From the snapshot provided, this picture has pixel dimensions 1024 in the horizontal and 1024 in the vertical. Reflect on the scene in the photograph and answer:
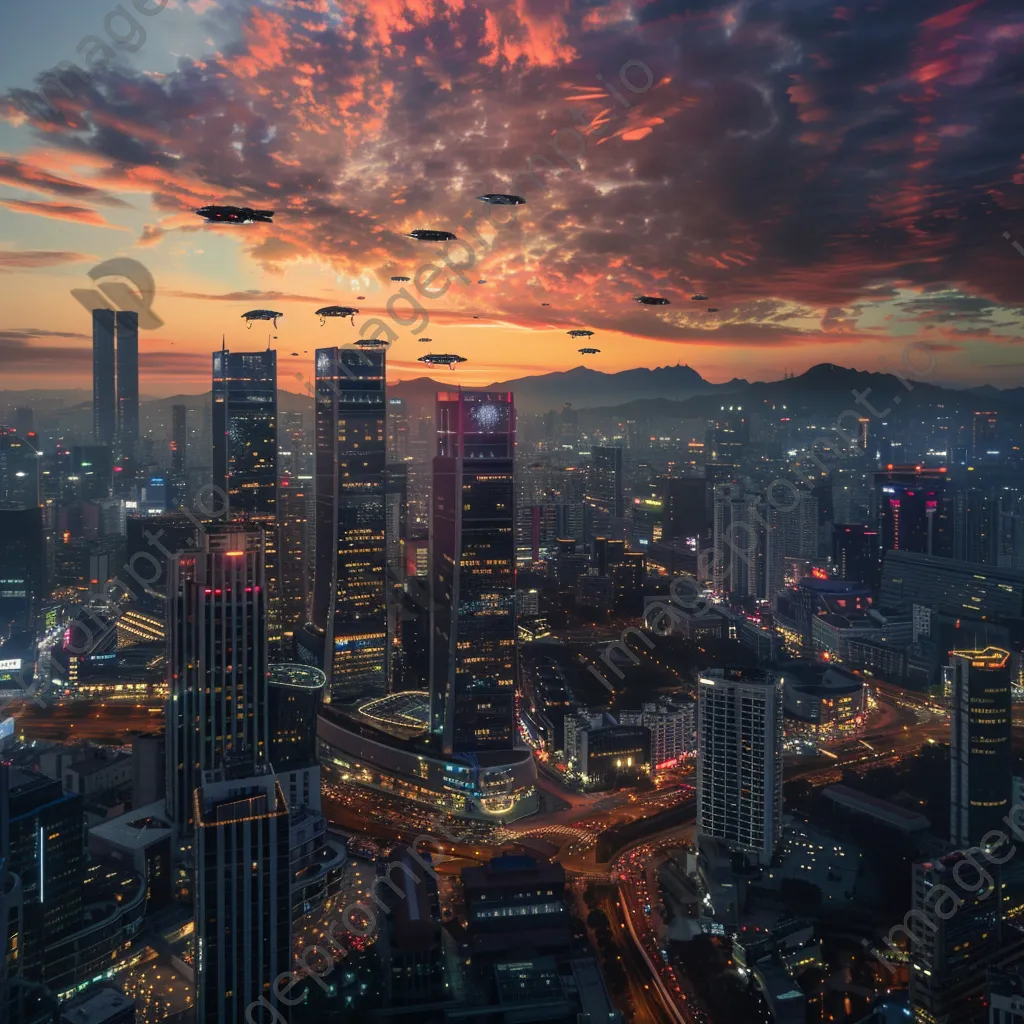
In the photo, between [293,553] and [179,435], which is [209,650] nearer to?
[293,553]

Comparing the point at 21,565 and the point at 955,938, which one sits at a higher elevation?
the point at 21,565

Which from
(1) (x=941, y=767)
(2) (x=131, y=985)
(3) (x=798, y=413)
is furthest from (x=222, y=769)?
(3) (x=798, y=413)

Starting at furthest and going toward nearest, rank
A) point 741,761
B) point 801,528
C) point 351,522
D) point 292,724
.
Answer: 1. point 801,528
2. point 351,522
3. point 292,724
4. point 741,761

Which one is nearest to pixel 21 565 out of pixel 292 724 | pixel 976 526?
pixel 292 724

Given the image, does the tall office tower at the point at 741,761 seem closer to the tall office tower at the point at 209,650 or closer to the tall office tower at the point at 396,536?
the tall office tower at the point at 209,650

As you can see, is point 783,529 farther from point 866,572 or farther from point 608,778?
point 608,778

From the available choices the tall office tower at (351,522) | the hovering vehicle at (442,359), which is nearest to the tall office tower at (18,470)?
the tall office tower at (351,522)
